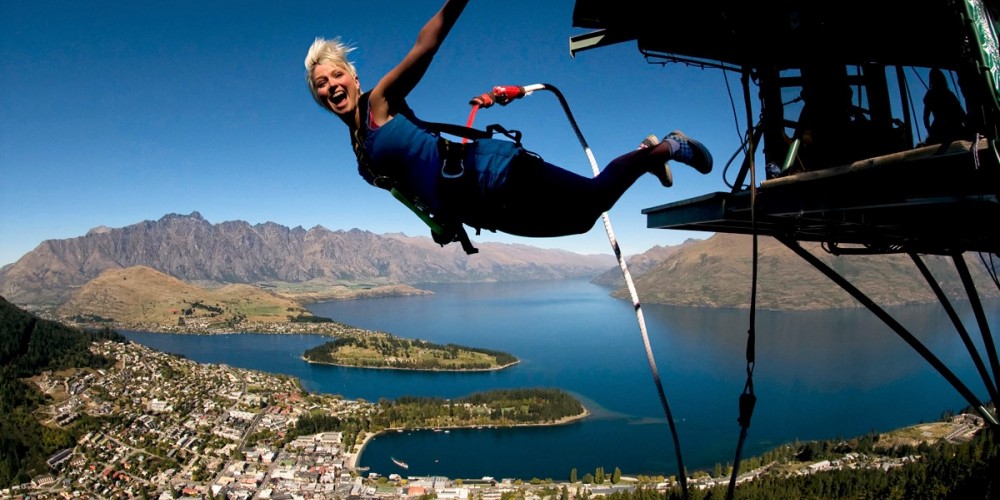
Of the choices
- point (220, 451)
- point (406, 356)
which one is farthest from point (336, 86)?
→ point (406, 356)

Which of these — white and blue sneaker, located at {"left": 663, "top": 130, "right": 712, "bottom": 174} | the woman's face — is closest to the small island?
white and blue sneaker, located at {"left": 663, "top": 130, "right": 712, "bottom": 174}

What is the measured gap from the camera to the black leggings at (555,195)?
1.63 meters

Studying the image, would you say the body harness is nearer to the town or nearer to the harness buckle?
the harness buckle

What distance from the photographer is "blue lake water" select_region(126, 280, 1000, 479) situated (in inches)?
1409

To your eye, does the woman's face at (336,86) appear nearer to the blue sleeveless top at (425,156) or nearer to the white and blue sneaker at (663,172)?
the blue sleeveless top at (425,156)

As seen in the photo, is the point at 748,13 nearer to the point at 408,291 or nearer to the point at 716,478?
the point at 716,478

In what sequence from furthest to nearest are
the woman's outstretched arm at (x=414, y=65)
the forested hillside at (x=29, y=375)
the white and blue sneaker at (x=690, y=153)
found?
the forested hillside at (x=29, y=375), the white and blue sneaker at (x=690, y=153), the woman's outstretched arm at (x=414, y=65)

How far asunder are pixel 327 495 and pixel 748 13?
30464 mm

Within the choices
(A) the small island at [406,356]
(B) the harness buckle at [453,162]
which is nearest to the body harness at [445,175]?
(B) the harness buckle at [453,162]

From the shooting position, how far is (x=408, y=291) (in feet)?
599

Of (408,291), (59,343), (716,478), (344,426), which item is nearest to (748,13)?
(716,478)

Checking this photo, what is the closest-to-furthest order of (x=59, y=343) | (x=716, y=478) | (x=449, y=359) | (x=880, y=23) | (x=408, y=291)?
1. (x=880, y=23)
2. (x=716, y=478)
3. (x=59, y=343)
4. (x=449, y=359)
5. (x=408, y=291)

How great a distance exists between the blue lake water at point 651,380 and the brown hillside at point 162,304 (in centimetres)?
1337

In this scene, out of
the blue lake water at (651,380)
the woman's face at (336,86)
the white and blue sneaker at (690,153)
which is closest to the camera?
the woman's face at (336,86)
